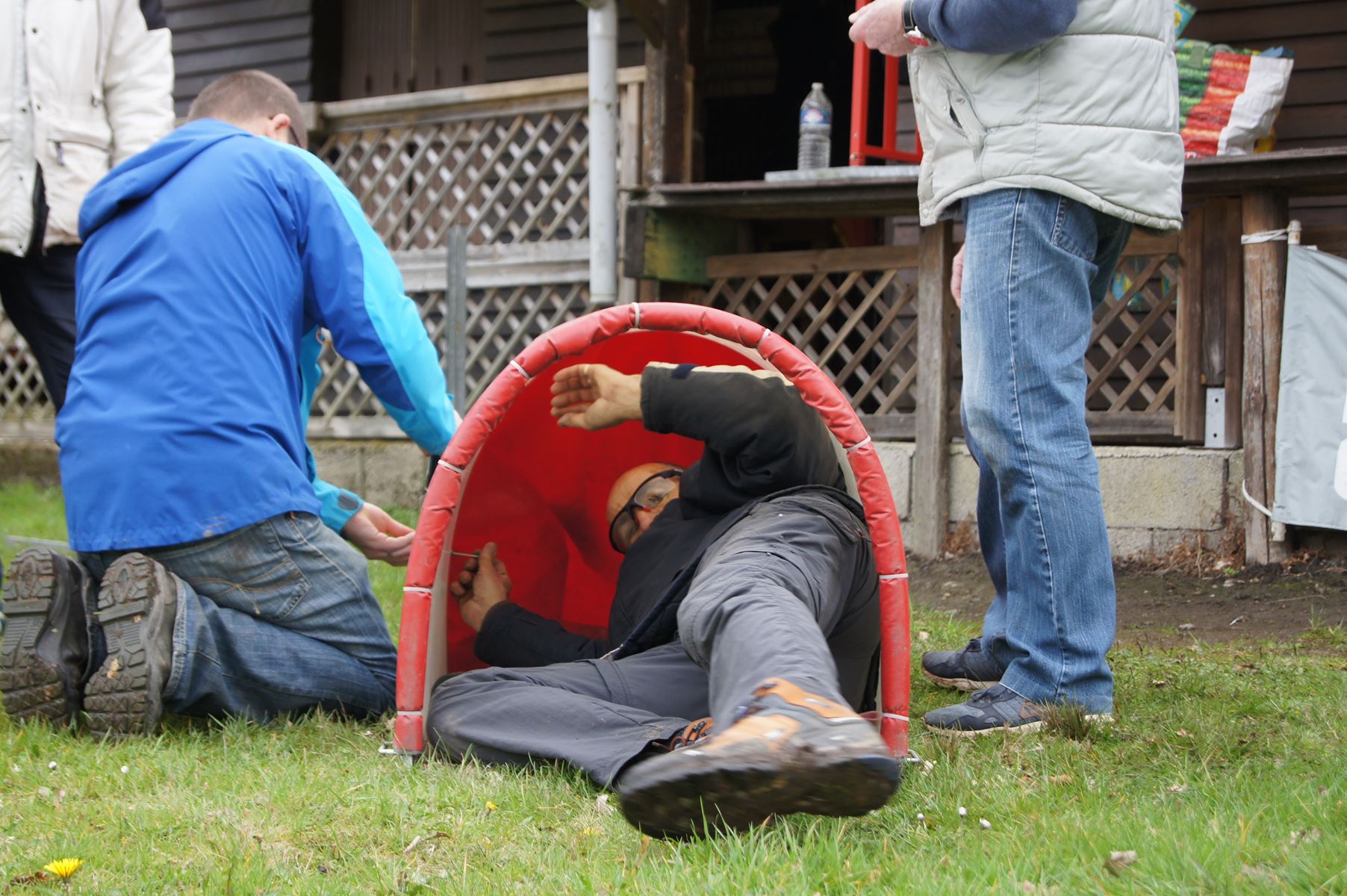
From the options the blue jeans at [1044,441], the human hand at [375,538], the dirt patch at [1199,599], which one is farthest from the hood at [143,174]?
the dirt patch at [1199,599]

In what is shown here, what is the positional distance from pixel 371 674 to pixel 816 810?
Answer: 1754 millimetres

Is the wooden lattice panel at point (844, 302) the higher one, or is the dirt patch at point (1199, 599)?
the wooden lattice panel at point (844, 302)

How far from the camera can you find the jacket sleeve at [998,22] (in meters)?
2.61

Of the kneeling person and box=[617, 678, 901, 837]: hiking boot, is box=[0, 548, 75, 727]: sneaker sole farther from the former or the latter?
box=[617, 678, 901, 837]: hiking boot

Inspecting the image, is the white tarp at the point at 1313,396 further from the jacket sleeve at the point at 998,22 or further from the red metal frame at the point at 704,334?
the red metal frame at the point at 704,334

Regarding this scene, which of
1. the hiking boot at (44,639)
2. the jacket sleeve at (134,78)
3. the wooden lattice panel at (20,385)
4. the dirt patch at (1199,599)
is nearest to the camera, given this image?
the hiking boot at (44,639)

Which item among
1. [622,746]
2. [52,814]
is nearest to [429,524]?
[622,746]

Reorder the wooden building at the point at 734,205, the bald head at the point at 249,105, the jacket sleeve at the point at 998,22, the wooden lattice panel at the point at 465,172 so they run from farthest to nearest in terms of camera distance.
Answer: the wooden lattice panel at the point at 465,172 < the wooden building at the point at 734,205 < the bald head at the point at 249,105 < the jacket sleeve at the point at 998,22

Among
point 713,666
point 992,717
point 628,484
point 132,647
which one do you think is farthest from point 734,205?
point 713,666

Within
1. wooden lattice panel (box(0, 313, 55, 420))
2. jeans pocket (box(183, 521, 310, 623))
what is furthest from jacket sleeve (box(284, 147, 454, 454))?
wooden lattice panel (box(0, 313, 55, 420))

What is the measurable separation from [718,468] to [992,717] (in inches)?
33.6

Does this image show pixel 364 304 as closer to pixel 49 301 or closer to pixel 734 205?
pixel 49 301

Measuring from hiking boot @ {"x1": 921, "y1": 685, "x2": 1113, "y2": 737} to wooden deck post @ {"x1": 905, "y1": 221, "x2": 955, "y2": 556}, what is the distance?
3460mm

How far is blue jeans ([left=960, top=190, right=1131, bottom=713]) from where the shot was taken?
8.99ft
